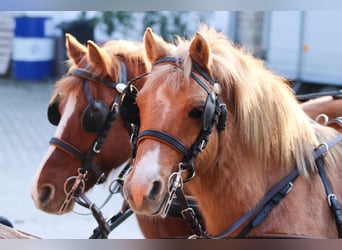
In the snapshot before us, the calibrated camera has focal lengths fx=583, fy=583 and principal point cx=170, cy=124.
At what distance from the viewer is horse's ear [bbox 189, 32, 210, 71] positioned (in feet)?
5.16

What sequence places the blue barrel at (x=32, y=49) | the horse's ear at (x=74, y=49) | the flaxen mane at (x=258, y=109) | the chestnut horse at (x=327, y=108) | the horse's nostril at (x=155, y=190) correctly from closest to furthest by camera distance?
the horse's nostril at (x=155, y=190) → the flaxen mane at (x=258, y=109) → the horse's ear at (x=74, y=49) → the chestnut horse at (x=327, y=108) → the blue barrel at (x=32, y=49)

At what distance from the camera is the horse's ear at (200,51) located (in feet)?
5.16

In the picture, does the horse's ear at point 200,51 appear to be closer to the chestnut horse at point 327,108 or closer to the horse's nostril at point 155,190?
the horse's nostril at point 155,190

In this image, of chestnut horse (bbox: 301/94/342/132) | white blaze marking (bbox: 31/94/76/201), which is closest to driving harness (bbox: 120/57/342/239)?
white blaze marking (bbox: 31/94/76/201)

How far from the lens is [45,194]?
2219 millimetres

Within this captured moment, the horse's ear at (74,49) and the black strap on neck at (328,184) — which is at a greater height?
the horse's ear at (74,49)

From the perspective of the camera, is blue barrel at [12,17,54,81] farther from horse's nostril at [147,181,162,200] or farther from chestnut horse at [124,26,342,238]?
horse's nostril at [147,181,162,200]

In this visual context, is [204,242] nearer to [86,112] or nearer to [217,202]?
[217,202]

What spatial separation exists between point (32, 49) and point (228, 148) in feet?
24.1

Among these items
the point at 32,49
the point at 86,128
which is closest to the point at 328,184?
the point at 86,128

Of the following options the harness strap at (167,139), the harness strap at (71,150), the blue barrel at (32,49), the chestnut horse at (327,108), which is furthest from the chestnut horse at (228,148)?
the blue barrel at (32,49)

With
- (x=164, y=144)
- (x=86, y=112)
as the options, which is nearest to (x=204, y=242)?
(x=164, y=144)

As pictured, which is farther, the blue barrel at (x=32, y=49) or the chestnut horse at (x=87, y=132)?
the blue barrel at (x=32, y=49)
